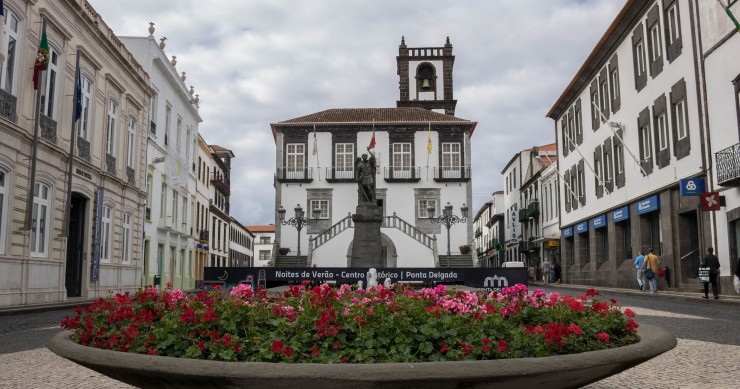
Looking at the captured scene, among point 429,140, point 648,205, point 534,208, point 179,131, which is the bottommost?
Answer: point 648,205

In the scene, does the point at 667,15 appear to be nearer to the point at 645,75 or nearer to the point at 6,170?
the point at 645,75

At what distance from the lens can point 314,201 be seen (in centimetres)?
4491

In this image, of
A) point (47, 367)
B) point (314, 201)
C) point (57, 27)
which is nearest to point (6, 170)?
point (57, 27)

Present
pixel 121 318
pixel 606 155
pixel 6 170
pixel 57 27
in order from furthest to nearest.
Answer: pixel 606 155
pixel 57 27
pixel 6 170
pixel 121 318

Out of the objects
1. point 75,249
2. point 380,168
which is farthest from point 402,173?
point 75,249

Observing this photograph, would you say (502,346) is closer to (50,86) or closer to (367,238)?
(367,238)

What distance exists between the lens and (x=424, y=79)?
5369cm

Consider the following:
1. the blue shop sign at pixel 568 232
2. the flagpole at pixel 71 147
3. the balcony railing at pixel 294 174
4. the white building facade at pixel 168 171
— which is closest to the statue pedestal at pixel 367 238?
the flagpole at pixel 71 147

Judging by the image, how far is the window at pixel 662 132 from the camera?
2409 centimetres

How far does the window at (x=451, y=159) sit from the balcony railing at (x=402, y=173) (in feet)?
6.37

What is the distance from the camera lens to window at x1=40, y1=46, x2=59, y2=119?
57.9ft

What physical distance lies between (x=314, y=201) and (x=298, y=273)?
1097 inches

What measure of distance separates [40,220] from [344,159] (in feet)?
95.9

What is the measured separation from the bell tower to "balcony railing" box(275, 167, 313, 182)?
1226 centimetres
